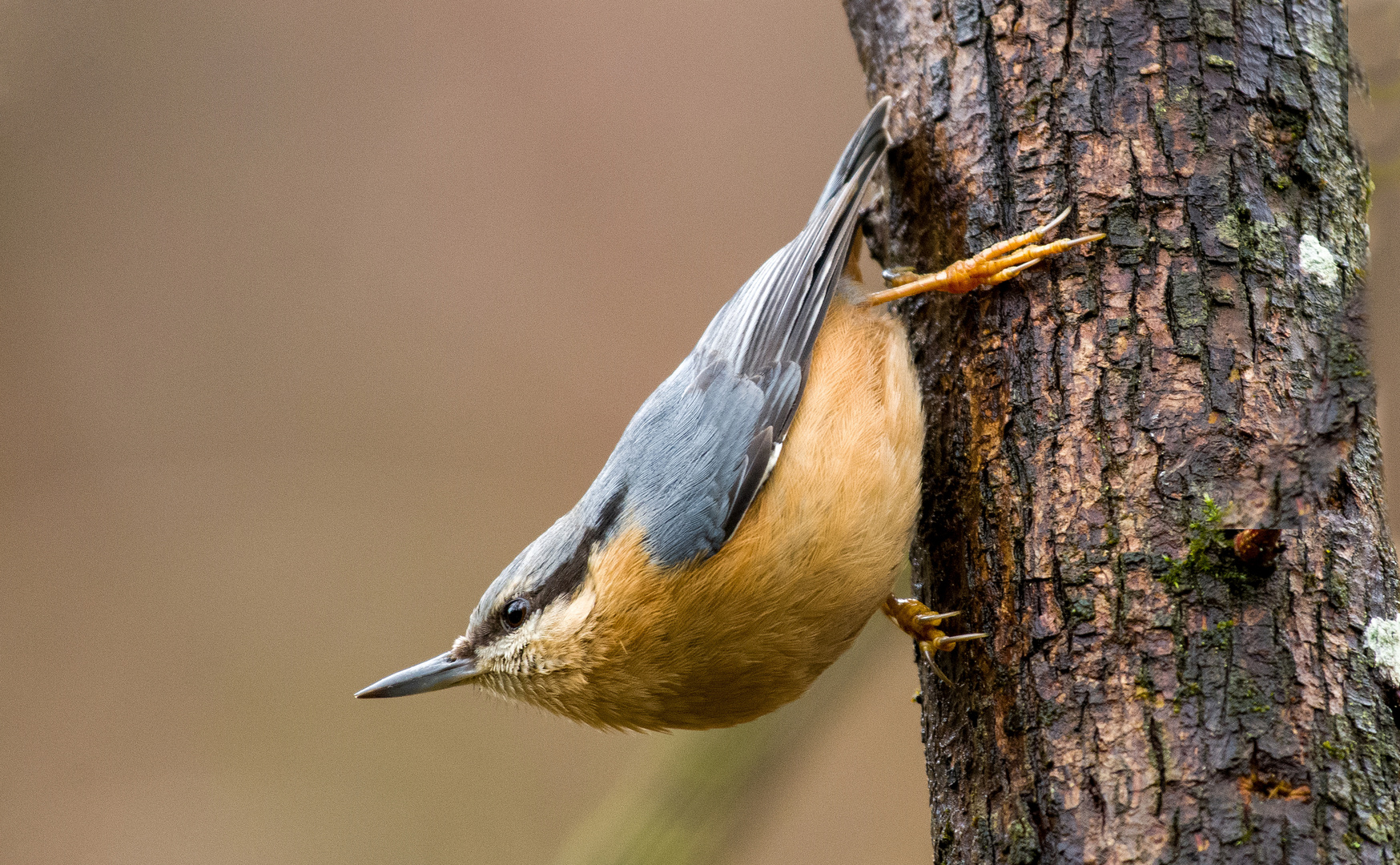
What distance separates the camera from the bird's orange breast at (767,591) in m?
2.38

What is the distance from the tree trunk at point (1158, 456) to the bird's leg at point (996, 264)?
33 mm

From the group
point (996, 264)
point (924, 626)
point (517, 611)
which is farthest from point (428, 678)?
point (996, 264)

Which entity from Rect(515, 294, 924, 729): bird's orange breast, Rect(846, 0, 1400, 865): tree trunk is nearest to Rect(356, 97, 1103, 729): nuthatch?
Rect(515, 294, 924, 729): bird's orange breast

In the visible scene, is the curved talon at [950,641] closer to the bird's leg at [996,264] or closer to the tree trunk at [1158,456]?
the tree trunk at [1158,456]

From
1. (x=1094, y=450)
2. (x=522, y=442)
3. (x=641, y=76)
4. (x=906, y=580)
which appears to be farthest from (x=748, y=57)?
(x=1094, y=450)

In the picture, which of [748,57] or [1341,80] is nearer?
[1341,80]

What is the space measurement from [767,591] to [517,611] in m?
0.66

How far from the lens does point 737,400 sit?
2.65 m

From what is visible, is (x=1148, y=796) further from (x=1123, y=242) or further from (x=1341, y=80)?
(x=1341, y=80)

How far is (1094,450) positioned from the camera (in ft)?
6.53

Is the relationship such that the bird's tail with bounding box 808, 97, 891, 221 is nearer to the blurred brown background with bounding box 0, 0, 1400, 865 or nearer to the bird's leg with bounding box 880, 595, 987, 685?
the bird's leg with bounding box 880, 595, 987, 685

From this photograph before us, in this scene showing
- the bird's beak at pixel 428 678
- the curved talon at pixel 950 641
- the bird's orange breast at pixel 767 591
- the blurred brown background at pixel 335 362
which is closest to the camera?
the curved talon at pixel 950 641

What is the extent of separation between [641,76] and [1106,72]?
296cm

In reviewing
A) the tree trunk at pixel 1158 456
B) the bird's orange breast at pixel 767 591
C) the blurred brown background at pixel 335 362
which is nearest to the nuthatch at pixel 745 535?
the bird's orange breast at pixel 767 591
